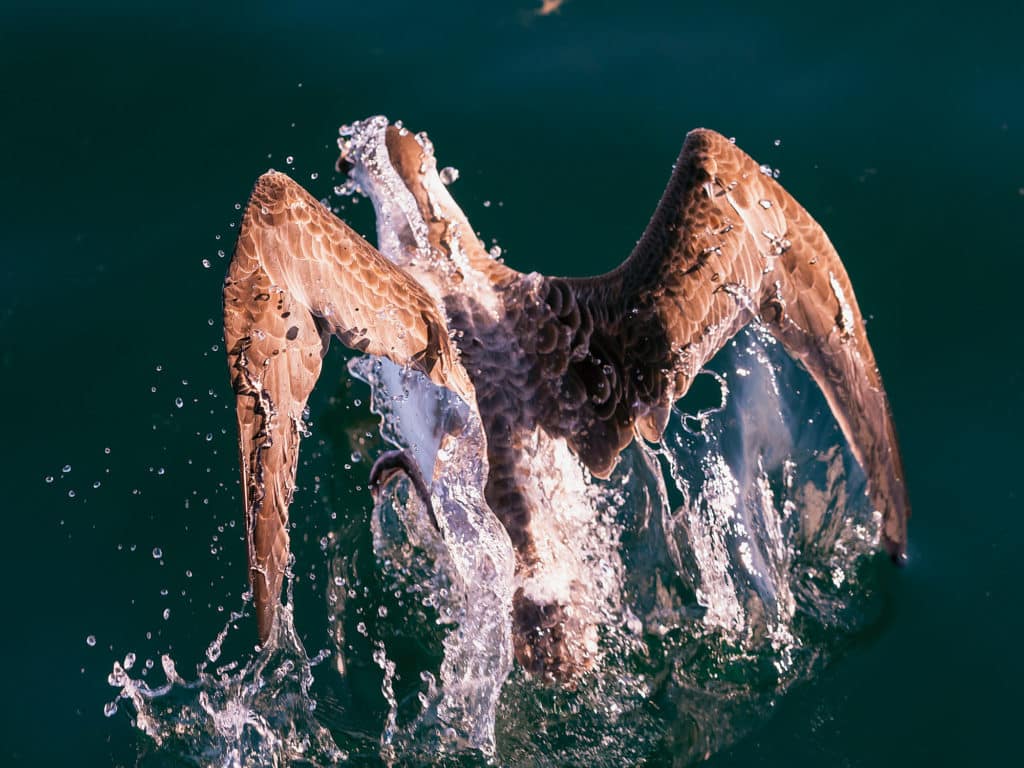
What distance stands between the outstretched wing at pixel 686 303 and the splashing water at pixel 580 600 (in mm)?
164

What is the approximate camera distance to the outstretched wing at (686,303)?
4.68 m

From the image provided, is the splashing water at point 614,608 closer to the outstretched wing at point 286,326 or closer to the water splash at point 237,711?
the water splash at point 237,711

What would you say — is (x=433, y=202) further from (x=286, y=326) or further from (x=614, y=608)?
(x=614, y=608)

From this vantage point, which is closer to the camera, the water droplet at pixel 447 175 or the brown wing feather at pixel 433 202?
the brown wing feather at pixel 433 202

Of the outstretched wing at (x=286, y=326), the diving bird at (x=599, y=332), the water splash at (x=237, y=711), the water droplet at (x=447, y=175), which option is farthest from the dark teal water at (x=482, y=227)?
the outstretched wing at (x=286, y=326)

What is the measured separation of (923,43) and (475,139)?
257 cm

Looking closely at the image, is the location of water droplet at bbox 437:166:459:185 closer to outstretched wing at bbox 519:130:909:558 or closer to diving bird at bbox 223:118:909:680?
diving bird at bbox 223:118:909:680

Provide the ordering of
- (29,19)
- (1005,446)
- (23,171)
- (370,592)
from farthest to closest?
(29,19) → (23,171) → (1005,446) → (370,592)

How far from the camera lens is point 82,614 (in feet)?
15.3

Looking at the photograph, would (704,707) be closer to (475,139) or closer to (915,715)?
(915,715)

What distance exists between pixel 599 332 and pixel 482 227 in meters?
1.60

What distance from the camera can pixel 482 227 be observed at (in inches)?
242

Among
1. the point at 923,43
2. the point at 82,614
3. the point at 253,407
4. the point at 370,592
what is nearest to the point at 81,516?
the point at 82,614

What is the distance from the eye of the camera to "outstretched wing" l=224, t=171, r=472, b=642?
3.65 m
